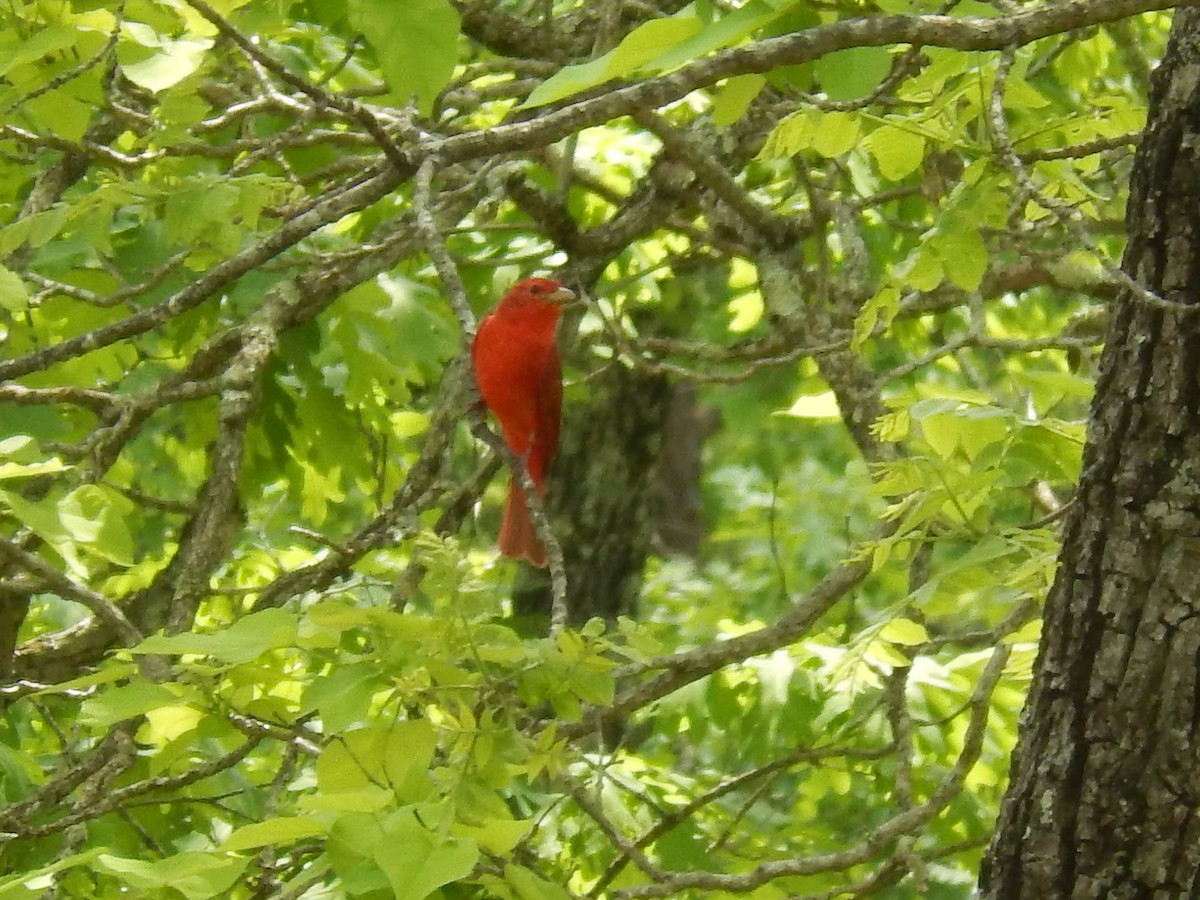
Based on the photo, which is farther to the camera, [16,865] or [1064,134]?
[16,865]

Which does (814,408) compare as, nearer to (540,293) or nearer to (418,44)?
(540,293)

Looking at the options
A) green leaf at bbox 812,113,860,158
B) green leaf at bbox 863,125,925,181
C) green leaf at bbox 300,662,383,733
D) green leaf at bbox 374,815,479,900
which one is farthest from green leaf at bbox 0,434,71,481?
green leaf at bbox 863,125,925,181

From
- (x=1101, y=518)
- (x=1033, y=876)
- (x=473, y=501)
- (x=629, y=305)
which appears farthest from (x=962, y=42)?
(x=629, y=305)

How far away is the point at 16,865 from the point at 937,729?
2093mm

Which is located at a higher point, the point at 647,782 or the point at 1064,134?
the point at 1064,134

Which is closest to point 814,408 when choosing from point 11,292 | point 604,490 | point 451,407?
point 451,407

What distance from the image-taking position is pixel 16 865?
121 inches

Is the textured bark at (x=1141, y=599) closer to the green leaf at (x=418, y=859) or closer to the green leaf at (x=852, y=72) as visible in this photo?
the green leaf at (x=852, y=72)

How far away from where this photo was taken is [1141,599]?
1.82 meters

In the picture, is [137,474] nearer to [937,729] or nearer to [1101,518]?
[937,729]

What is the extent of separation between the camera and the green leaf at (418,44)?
1557mm

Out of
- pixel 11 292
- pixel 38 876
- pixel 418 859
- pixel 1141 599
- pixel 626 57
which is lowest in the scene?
pixel 38 876

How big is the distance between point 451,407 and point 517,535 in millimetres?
1077

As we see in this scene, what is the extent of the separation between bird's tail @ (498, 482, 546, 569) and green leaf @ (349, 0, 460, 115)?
2589mm
